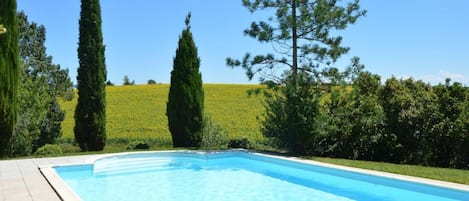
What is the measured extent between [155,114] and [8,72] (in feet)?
48.5

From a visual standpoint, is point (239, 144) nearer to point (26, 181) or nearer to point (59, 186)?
point (26, 181)

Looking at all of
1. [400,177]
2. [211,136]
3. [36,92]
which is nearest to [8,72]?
[36,92]

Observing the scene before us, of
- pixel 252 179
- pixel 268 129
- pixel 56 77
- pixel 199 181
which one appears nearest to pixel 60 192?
pixel 199 181

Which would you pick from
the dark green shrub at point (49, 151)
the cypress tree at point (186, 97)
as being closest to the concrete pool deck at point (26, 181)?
the dark green shrub at point (49, 151)

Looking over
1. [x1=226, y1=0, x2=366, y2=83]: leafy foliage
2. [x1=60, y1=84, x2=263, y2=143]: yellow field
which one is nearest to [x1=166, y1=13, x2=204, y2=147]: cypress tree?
[x1=60, y1=84, x2=263, y2=143]: yellow field

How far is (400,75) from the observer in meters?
14.0

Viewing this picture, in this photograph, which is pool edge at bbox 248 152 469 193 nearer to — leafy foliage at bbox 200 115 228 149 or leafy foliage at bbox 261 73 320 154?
leafy foliage at bbox 261 73 320 154

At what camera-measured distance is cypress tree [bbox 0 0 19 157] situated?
12.0 metres

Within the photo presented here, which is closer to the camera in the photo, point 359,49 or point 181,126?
point 359,49

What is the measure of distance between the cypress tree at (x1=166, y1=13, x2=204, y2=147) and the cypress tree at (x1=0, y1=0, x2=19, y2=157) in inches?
225

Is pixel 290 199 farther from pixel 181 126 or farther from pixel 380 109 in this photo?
pixel 181 126

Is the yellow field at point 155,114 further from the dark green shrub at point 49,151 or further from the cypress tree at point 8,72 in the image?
the cypress tree at point 8,72

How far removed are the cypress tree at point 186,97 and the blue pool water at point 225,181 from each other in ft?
8.47

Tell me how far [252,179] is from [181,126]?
6205mm
